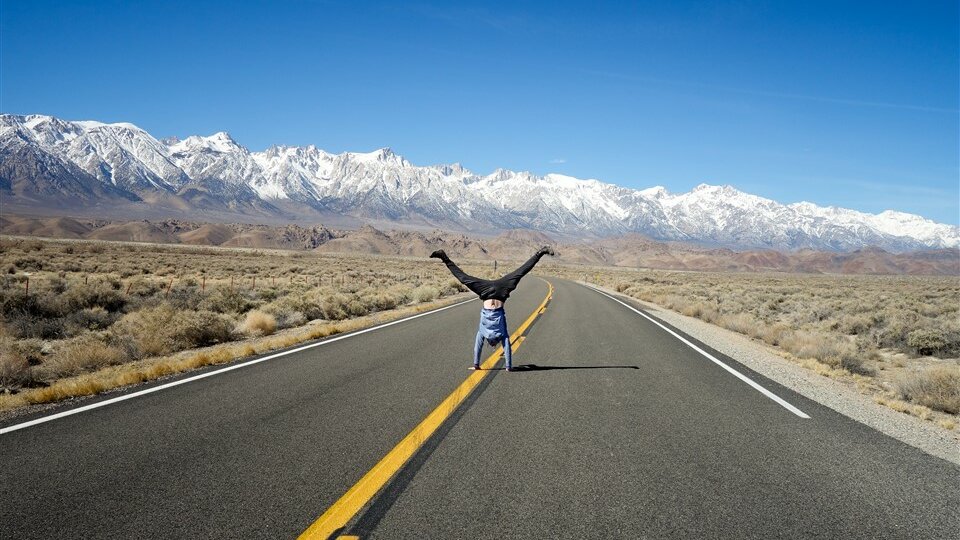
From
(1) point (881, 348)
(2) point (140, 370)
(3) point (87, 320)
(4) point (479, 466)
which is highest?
(4) point (479, 466)

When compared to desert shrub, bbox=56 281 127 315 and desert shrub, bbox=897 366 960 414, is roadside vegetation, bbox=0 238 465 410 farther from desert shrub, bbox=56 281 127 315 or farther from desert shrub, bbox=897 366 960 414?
desert shrub, bbox=897 366 960 414

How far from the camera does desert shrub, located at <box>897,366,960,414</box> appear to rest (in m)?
7.65

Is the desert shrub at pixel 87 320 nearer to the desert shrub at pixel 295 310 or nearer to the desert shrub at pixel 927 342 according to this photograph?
the desert shrub at pixel 295 310

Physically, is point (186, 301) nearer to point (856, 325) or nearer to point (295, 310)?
point (295, 310)

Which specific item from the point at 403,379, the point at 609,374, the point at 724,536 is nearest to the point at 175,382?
the point at 403,379

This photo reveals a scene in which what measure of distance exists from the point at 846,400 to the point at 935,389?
1.78 meters

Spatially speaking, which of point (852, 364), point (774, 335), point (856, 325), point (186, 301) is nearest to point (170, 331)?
point (186, 301)

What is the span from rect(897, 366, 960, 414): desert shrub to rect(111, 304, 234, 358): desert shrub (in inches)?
511

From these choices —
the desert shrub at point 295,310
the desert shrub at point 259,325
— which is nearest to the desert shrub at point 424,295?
the desert shrub at point 295,310

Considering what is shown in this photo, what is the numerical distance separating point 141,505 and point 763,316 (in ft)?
79.6

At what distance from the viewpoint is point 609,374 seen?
27.4ft

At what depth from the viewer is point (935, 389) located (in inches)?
321

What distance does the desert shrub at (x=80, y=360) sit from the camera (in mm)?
8539

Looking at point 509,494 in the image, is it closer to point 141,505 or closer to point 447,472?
point 447,472
